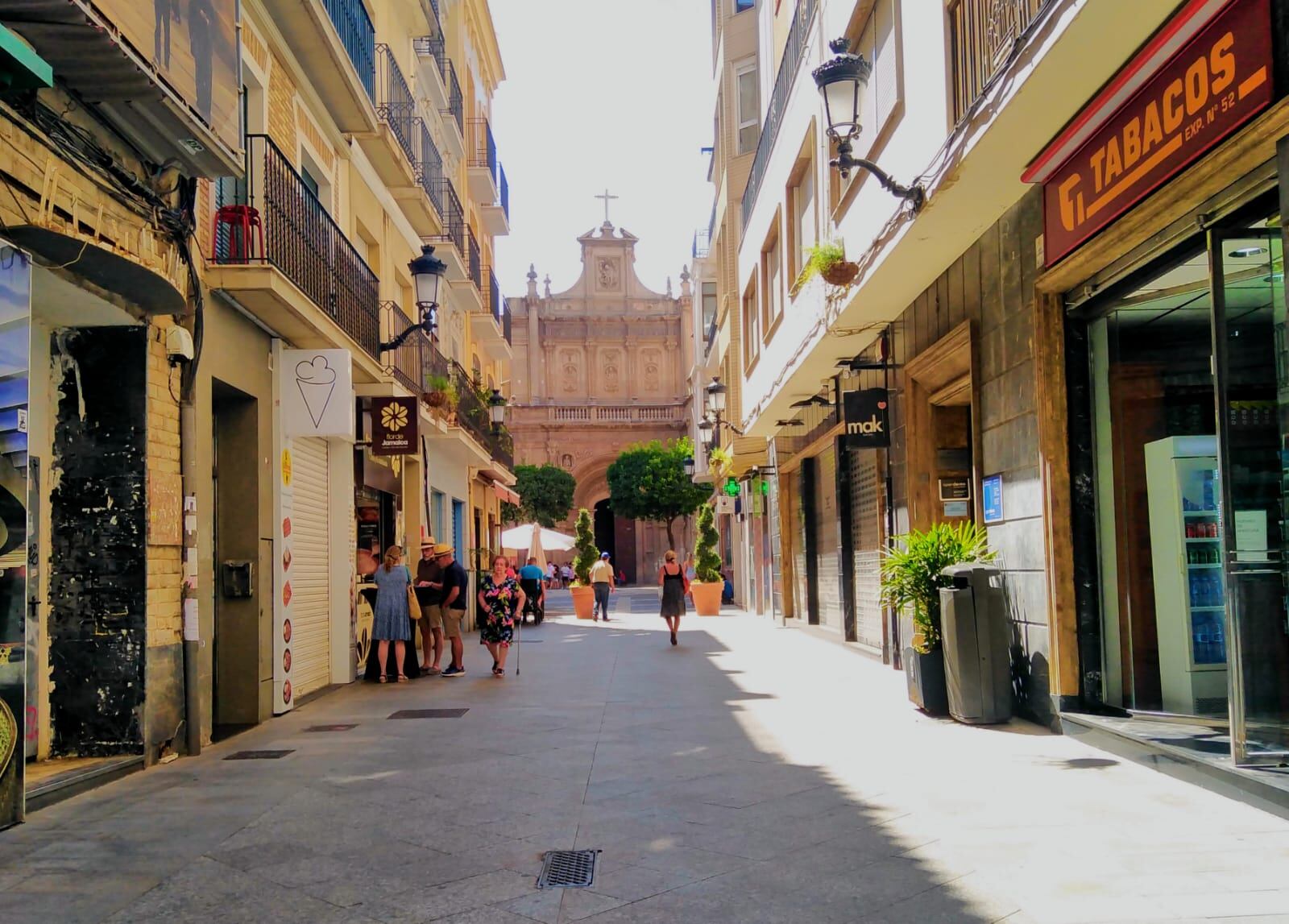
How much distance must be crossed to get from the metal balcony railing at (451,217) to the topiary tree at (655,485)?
2747 centimetres

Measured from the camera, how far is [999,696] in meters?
8.88

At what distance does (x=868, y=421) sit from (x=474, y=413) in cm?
1191

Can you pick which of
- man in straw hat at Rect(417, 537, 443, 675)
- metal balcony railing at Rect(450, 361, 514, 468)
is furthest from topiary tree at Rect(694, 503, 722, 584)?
man in straw hat at Rect(417, 537, 443, 675)

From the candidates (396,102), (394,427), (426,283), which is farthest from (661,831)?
(396,102)

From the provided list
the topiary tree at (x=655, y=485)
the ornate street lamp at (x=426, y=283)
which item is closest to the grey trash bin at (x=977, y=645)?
the ornate street lamp at (x=426, y=283)

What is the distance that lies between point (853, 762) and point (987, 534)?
3.14 meters

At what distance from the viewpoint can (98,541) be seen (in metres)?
8.26

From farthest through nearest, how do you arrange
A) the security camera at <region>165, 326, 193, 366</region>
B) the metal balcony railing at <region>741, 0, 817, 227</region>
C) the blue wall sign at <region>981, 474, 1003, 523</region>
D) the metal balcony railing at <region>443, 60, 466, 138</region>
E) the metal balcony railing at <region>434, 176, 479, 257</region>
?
the metal balcony railing at <region>443, 60, 466, 138</region> < the metal balcony railing at <region>434, 176, 479, 257</region> < the metal balcony railing at <region>741, 0, 817, 227</region> < the blue wall sign at <region>981, 474, 1003, 523</region> < the security camera at <region>165, 326, 193, 366</region>

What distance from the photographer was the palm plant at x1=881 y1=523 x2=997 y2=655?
30.6ft

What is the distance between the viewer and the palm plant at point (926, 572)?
9.34 m

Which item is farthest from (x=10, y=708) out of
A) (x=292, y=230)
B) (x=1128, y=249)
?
(x=1128, y=249)

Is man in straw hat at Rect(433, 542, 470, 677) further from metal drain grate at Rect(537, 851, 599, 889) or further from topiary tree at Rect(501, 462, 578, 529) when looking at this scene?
topiary tree at Rect(501, 462, 578, 529)

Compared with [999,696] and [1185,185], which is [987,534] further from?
[1185,185]

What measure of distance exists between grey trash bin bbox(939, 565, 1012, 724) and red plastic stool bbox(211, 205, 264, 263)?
6426 mm
